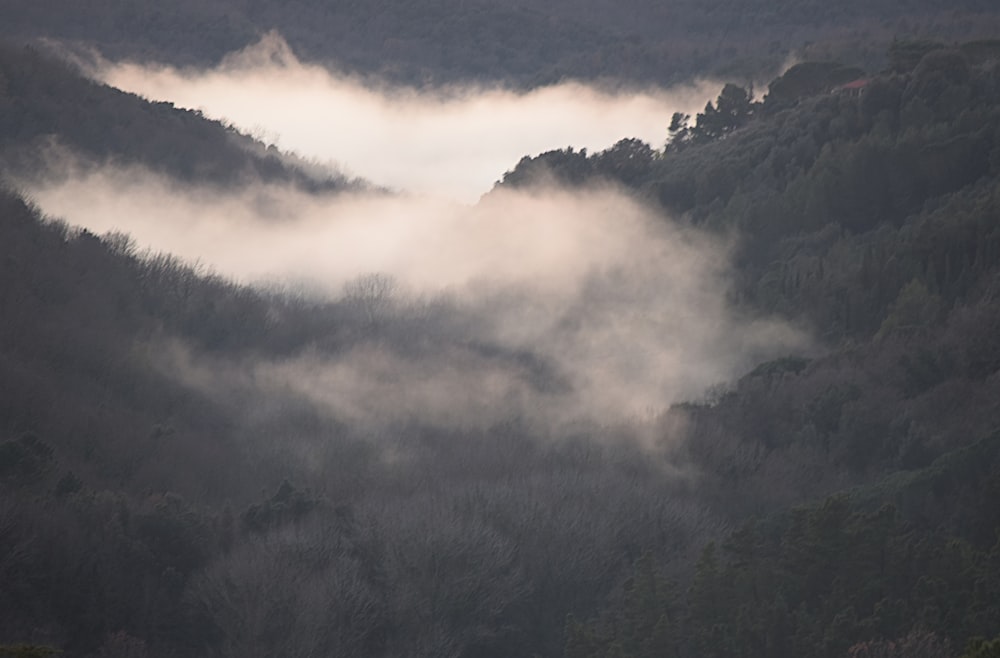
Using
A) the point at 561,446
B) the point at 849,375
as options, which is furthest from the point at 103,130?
the point at 849,375

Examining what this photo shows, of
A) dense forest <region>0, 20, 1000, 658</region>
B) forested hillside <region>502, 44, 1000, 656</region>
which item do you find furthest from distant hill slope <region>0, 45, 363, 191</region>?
forested hillside <region>502, 44, 1000, 656</region>

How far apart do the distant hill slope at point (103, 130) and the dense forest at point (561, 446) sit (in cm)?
44

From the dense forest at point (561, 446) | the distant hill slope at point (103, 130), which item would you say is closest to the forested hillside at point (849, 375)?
the dense forest at point (561, 446)

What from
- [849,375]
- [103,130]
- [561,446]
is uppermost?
[103,130]

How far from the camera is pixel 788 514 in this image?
43.6 m

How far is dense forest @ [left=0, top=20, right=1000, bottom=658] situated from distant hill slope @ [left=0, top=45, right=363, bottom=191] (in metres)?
0.44

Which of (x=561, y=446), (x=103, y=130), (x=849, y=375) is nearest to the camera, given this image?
(x=849, y=375)

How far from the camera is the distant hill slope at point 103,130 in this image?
9631 centimetres

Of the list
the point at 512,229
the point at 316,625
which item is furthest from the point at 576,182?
the point at 316,625

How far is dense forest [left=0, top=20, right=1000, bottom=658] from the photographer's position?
120 feet

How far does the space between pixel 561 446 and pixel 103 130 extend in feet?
183

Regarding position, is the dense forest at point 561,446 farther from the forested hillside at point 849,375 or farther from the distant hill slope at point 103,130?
the distant hill slope at point 103,130

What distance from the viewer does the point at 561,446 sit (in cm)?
5994

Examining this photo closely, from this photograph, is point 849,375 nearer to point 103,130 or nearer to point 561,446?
point 561,446
